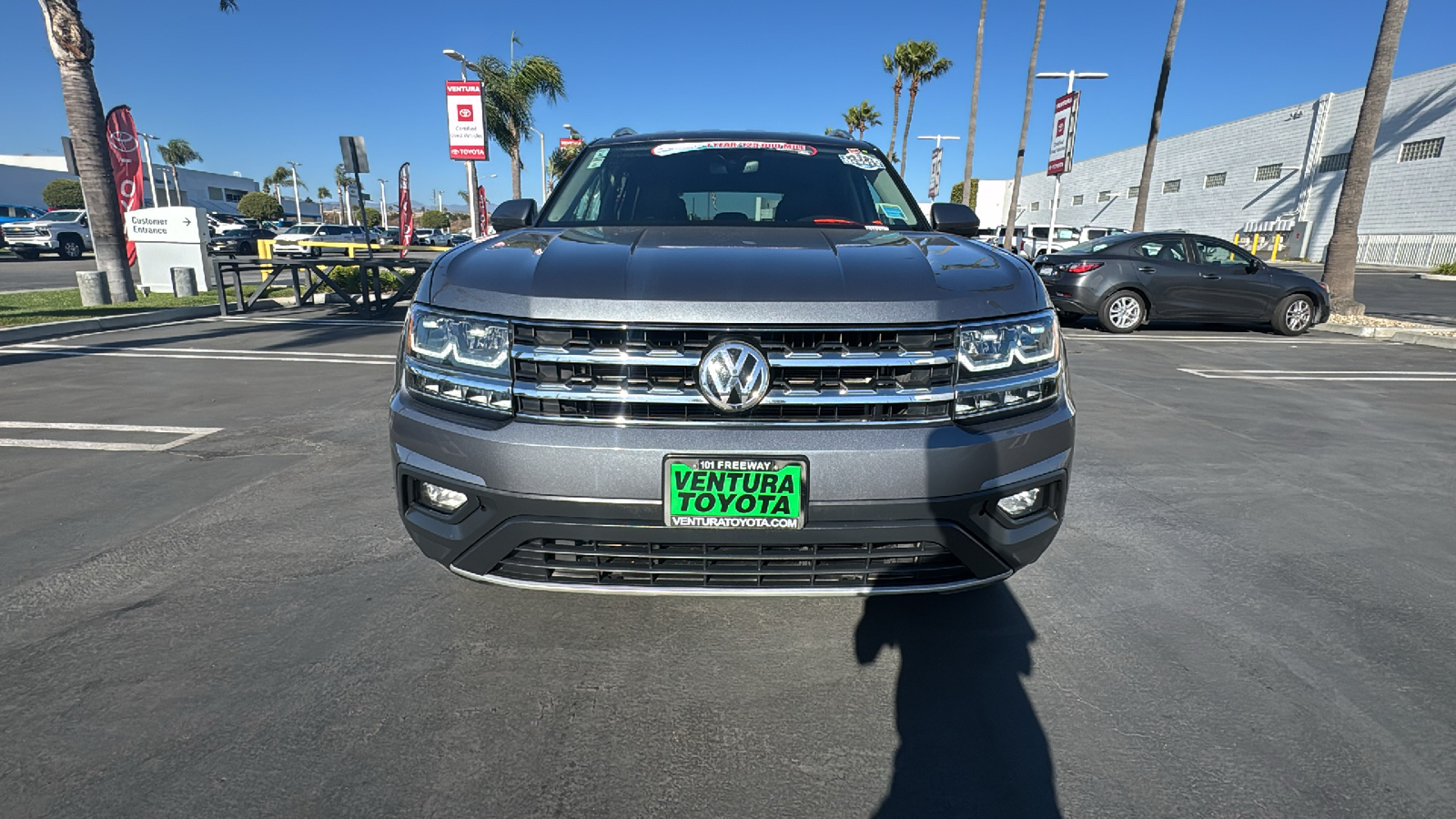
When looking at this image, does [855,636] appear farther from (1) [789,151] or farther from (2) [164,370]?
(2) [164,370]

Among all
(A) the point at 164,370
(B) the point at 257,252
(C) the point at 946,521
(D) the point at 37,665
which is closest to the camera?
(C) the point at 946,521

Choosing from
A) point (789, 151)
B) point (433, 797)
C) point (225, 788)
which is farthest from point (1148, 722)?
point (789, 151)

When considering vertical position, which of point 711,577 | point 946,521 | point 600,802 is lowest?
point 600,802

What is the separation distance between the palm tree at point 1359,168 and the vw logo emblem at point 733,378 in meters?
14.0

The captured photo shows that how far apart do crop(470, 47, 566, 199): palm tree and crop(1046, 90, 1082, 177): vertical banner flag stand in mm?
18746

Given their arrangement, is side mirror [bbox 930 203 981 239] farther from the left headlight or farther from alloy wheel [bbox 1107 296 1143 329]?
alloy wheel [bbox 1107 296 1143 329]

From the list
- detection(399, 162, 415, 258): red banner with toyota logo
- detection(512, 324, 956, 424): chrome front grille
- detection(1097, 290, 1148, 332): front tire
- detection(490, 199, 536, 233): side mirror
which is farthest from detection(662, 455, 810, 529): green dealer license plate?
detection(399, 162, 415, 258): red banner with toyota logo

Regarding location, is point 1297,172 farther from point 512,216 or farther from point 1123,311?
point 512,216

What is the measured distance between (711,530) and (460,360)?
2.81 feet

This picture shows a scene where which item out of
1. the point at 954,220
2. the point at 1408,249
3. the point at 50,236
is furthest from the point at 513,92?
the point at 1408,249

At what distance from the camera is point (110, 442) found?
4.54m

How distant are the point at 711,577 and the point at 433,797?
0.84 metres

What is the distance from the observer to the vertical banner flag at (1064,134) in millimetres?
18859

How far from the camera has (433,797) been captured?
5.78ft
